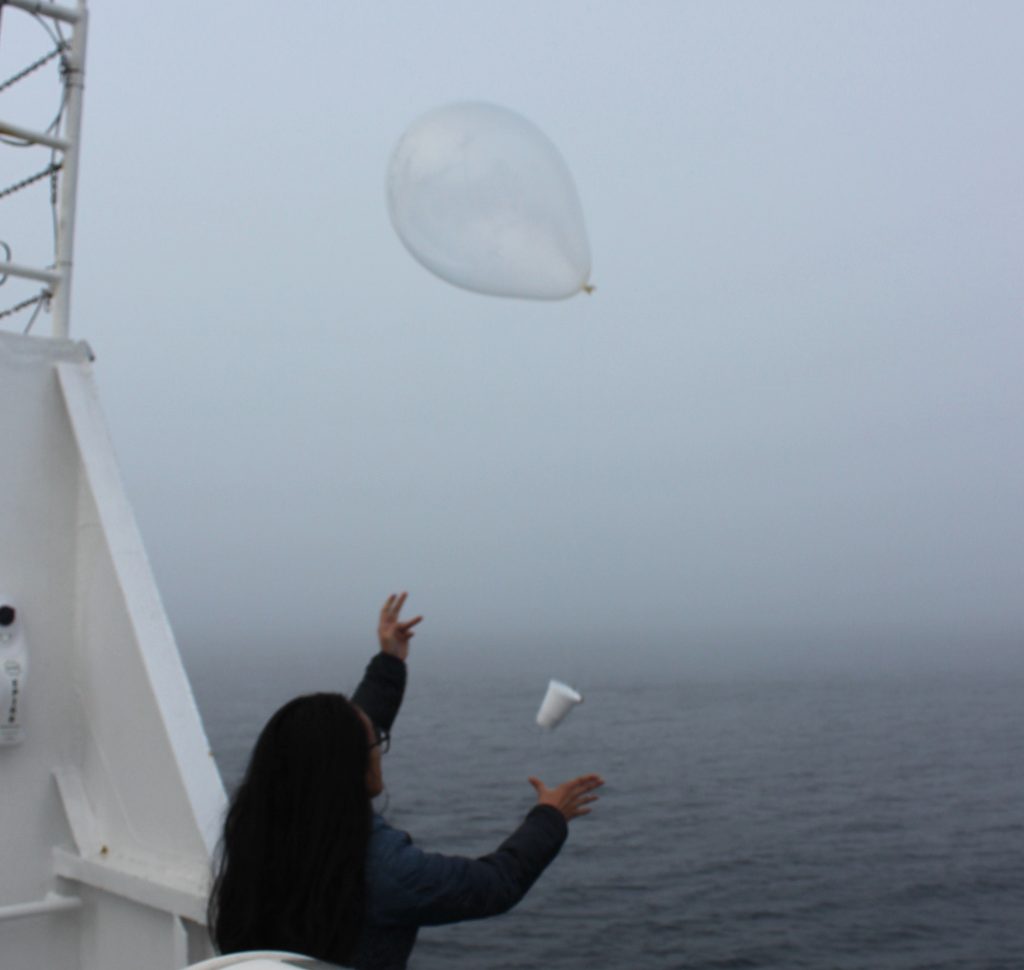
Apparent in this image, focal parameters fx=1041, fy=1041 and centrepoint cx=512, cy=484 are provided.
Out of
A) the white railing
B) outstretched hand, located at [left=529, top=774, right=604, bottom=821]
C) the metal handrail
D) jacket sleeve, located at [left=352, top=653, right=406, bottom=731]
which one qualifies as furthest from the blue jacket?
the white railing

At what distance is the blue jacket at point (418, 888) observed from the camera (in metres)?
1.73

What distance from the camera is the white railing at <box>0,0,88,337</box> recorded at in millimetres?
3836

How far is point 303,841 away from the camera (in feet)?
5.59

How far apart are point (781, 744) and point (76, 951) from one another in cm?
3554

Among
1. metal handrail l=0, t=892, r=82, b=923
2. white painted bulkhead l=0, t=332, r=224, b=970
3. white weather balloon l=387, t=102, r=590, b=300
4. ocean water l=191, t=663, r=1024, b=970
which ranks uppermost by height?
white weather balloon l=387, t=102, r=590, b=300

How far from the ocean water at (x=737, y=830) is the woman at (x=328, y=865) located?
0.26 m

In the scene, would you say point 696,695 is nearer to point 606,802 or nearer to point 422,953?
point 606,802

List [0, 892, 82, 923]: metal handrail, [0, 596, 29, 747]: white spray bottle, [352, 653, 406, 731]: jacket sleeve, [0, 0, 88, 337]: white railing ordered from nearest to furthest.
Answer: [352, 653, 406, 731]: jacket sleeve
[0, 892, 82, 923]: metal handrail
[0, 596, 29, 747]: white spray bottle
[0, 0, 88, 337]: white railing

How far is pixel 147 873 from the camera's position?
318 cm

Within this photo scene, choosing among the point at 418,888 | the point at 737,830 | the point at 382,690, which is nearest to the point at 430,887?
the point at 418,888

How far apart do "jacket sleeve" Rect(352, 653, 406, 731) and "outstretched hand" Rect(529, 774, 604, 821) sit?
1.85ft

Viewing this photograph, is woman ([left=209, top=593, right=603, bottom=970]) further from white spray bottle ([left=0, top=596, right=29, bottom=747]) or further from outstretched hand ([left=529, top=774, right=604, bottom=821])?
A: white spray bottle ([left=0, top=596, right=29, bottom=747])

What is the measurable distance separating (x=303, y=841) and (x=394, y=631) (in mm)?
1015

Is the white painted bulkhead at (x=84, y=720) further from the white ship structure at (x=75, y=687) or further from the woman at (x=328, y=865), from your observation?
the woman at (x=328, y=865)
